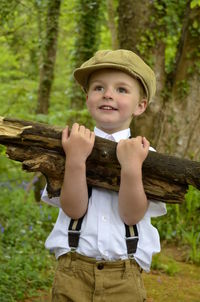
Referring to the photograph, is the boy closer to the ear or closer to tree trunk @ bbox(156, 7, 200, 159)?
the ear

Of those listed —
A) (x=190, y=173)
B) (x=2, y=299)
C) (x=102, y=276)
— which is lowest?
(x=2, y=299)

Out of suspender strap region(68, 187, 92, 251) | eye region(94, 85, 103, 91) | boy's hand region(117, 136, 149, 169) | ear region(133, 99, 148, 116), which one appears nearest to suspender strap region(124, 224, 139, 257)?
suspender strap region(68, 187, 92, 251)

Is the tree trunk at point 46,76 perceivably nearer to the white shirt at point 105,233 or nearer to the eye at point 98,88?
the eye at point 98,88

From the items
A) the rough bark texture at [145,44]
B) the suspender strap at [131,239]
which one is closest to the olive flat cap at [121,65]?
the suspender strap at [131,239]

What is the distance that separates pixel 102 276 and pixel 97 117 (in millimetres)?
860

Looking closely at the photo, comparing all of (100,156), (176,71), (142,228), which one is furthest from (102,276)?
(176,71)

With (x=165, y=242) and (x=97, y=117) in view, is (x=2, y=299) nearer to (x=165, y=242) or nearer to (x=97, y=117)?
(x=97, y=117)

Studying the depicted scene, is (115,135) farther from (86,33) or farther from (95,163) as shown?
(86,33)

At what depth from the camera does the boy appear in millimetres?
2514

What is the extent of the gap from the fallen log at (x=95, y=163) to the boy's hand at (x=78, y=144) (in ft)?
0.33

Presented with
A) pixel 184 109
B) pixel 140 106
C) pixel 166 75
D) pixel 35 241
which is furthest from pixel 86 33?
pixel 140 106

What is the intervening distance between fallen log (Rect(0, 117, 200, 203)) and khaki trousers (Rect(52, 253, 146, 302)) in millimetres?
399

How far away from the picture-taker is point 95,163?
2756 mm

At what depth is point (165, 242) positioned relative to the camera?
21.6 feet
